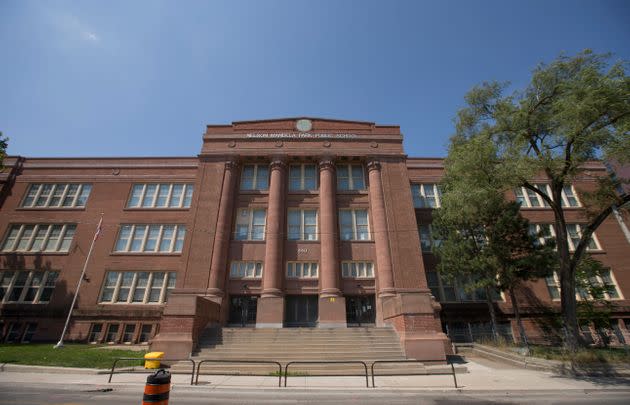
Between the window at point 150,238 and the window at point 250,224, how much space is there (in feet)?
16.9

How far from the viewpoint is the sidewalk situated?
31.4ft

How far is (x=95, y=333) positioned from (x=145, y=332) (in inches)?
142

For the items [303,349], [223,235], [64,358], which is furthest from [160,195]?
[303,349]

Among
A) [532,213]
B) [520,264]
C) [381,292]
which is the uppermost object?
[532,213]

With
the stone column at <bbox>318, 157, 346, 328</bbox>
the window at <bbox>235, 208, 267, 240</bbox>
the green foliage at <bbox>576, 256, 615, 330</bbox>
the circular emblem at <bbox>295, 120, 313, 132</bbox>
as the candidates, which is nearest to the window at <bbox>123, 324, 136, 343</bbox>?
the window at <bbox>235, 208, 267, 240</bbox>

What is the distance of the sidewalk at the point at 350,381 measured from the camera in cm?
958

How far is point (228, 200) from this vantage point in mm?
22391

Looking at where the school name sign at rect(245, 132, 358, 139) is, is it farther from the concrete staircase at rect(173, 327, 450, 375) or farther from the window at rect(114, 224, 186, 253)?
the concrete staircase at rect(173, 327, 450, 375)

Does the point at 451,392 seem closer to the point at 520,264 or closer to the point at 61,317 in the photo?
the point at 520,264

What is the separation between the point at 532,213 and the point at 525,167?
48.1 feet

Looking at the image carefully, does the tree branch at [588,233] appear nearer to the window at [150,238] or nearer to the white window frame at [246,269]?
the white window frame at [246,269]

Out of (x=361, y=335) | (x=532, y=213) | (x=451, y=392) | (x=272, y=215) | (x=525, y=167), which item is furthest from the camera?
(x=532, y=213)

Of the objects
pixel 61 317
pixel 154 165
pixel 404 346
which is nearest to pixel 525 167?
pixel 404 346

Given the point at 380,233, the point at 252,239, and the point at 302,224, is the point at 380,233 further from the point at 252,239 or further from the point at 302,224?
the point at 252,239
